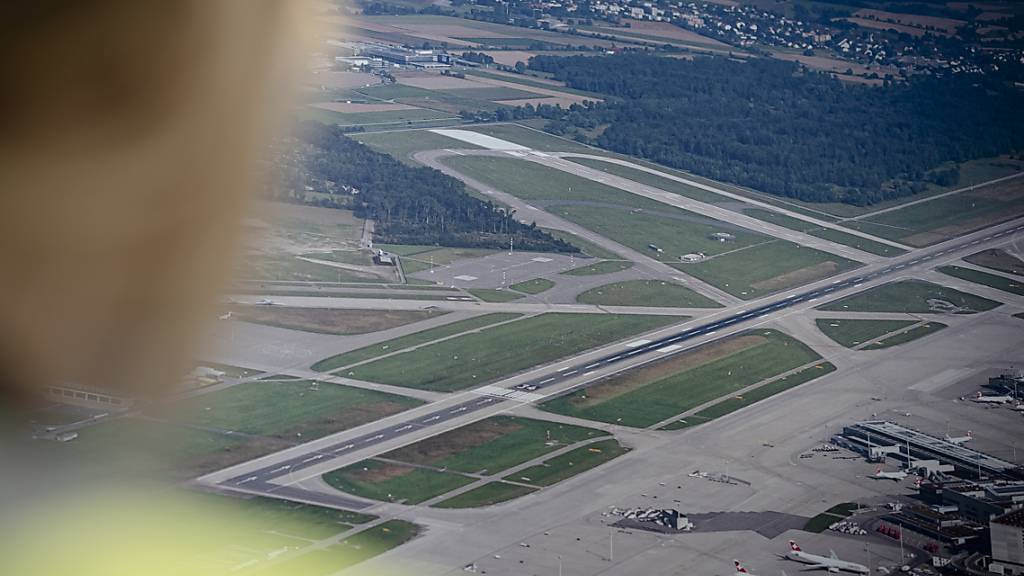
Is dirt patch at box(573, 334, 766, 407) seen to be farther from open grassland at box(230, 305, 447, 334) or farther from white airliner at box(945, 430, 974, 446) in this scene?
white airliner at box(945, 430, 974, 446)

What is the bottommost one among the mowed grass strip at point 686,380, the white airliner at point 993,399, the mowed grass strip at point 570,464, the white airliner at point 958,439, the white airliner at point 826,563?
the mowed grass strip at point 570,464

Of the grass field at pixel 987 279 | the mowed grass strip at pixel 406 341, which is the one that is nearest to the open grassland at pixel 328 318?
the mowed grass strip at pixel 406 341

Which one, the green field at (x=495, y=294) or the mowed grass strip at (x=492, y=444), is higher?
the green field at (x=495, y=294)

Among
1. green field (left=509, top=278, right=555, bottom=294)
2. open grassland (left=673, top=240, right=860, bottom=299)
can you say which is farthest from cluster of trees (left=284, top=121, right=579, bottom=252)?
open grassland (left=673, top=240, right=860, bottom=299)

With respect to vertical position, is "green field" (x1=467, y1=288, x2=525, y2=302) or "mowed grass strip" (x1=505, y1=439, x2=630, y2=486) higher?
"green field" (x1=467, y1=288, x2=525, y2=302)

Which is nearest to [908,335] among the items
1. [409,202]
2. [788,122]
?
[409,202]

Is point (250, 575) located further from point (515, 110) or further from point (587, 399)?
point (515, 110)

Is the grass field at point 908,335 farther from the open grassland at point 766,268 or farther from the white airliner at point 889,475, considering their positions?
the white airliner at point 889,475
